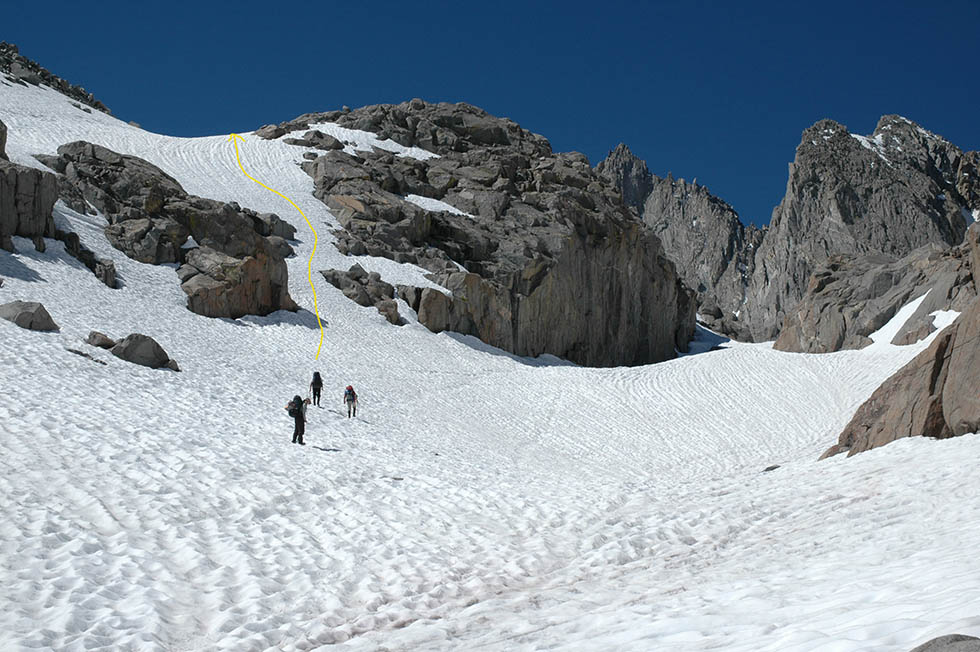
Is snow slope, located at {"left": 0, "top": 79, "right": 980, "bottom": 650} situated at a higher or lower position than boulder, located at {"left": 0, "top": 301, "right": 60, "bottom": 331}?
lower

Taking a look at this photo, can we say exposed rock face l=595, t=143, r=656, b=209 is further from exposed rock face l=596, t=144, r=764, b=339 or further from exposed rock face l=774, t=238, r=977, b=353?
exposed rock face l=774, t=238, r=977, b=353

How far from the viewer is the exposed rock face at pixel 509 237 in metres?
45.0

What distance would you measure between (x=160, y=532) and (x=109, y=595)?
184 centimetres

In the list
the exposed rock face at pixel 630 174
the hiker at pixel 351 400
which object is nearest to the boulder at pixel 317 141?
the hiker at pixel 351 400

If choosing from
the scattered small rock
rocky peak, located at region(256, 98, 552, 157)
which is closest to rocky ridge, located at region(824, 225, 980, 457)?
the scattered small rock

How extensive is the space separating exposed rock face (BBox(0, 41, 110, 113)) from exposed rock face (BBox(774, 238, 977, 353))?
60871mm

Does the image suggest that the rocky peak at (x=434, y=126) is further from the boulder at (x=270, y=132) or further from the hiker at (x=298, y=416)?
the hiker at (x=298, y=416)

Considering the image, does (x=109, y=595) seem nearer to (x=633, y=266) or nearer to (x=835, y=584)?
(x=835, y=584)

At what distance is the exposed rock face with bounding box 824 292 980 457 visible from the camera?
12.1m

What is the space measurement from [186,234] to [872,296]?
4007cm

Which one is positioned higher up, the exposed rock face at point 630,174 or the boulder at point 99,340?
the exposed rock face at point 630,174

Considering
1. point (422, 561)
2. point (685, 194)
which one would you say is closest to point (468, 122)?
point (422, 561)

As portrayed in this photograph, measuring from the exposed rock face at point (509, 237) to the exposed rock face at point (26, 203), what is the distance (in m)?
18.4

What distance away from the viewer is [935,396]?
1298 centimetres
